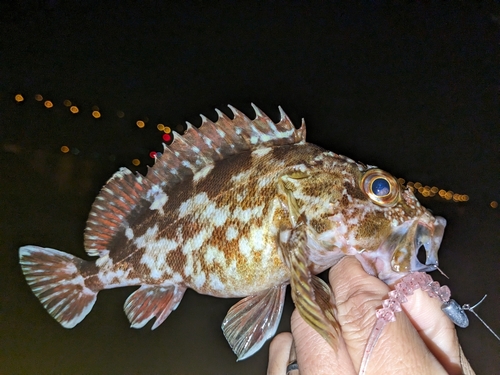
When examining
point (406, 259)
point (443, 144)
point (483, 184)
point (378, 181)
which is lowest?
point (483, 184)

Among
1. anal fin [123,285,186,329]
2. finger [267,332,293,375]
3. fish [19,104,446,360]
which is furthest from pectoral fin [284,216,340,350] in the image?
anal fin [123,285,186,329]

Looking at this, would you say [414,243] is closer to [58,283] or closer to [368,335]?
[368,335]

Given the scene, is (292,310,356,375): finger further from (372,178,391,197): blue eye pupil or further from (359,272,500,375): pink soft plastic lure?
(372,178,391,197): blue eye pupil

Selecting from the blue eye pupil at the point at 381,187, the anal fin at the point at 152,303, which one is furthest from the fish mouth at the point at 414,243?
the anal fin at the point at 152,303

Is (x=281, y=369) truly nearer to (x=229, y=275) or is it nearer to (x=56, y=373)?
(x=229, y=275)

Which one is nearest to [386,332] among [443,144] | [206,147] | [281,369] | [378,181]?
[378,181]

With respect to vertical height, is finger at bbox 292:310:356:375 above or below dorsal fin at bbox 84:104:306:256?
below

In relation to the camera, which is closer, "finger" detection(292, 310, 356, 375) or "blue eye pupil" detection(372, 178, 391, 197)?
"finger" detection(292, 310, 356, 375)

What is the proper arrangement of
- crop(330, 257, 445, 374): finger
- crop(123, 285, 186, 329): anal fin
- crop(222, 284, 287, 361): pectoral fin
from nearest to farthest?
crop(330, 257, 445, 374): finger
crop(222, 284, 287, 361): pectoral fin
crop(123, 285, 186, 329): anal fin
